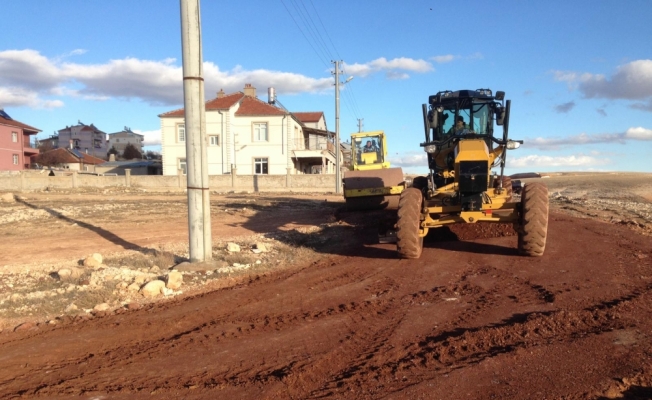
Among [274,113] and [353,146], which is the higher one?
[274,113]

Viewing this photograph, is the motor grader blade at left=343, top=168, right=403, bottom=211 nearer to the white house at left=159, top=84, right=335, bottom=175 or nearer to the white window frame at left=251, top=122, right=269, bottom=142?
the white house at left=159, top=84, right=335, bottom=175

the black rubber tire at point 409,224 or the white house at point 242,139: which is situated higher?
the white house at point 242,139

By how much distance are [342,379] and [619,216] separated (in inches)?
610

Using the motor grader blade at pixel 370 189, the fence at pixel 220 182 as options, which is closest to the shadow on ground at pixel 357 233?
the motor grader blade at pixel 370 189

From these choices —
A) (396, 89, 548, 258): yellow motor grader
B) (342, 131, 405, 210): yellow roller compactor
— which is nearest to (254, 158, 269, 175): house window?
(342, 131, 405, 210): yellow roller compactor

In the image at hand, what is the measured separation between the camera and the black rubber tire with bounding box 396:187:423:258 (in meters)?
10.2

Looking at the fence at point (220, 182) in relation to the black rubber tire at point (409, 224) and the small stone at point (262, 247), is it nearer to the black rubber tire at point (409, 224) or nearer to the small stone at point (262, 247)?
the small stone at point (262, 247)

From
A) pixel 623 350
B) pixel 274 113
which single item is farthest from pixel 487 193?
pixel 274 113

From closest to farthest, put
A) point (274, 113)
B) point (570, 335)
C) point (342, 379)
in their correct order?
point (342, 379) → point (570, 335) → point (274, 113)

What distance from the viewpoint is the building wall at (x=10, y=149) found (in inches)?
2248

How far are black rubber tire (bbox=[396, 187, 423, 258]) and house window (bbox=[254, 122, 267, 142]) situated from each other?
41.4m

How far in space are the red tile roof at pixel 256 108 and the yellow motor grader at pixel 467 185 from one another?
128 feet

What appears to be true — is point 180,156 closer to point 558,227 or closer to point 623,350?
point 558,227

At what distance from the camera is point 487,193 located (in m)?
10.4
